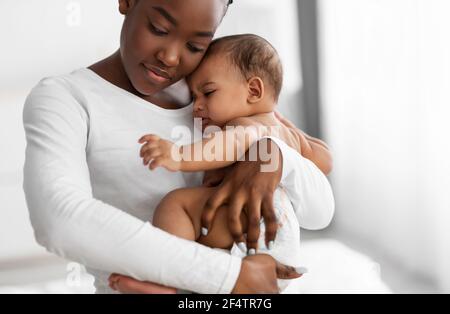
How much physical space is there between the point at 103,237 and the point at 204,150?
183mm

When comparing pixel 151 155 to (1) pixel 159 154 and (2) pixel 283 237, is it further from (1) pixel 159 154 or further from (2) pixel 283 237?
(2) pixel 283 237

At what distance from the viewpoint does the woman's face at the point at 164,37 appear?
73 centimetres

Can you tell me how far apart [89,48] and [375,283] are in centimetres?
109

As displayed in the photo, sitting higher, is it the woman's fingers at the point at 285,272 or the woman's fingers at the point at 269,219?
the woman's fingers at the point at 269,219

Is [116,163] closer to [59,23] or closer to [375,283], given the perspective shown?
[59,23]

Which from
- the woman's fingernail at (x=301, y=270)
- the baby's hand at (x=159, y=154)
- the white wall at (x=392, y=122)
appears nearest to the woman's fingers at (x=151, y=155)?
the baby's hand at (x=159, y=154)

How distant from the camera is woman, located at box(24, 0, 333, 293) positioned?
2.09ft

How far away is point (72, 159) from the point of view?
2.26 feet

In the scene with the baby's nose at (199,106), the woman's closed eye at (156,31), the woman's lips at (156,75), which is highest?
the woman's closed eye at (156,31)

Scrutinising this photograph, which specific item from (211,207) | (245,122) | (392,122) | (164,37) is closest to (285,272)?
(211,207)

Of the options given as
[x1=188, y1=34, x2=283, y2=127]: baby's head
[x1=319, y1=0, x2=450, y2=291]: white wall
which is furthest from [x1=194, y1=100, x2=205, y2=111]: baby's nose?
[x1=319, y1=0, x2=450, y2=291]: white wall

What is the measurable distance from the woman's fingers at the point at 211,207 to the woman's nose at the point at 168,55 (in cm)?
18

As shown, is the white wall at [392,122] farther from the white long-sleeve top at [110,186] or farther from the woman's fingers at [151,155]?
the woman's fingers at [151,155]
